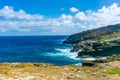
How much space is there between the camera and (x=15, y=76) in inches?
813

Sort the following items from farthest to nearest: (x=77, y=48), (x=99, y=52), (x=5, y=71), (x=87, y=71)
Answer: (x=77, y=48)
(x=99, y=52)
(x=87, y=71)
(x=5, y=71)

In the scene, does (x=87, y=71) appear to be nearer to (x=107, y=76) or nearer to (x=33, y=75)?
(x=107, y=76)

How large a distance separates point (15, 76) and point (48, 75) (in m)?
2.99

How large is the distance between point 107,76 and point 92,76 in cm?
141

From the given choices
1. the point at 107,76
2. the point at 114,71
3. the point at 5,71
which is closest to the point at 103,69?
the point at 114,71

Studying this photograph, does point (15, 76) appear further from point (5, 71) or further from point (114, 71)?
point (114, 71)

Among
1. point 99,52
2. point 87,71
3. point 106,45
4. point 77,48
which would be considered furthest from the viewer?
point 77,48

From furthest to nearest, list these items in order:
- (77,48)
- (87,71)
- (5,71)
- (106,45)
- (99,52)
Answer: (77,48)
(106,45)
(99,52)
(87,71)
(5,71)

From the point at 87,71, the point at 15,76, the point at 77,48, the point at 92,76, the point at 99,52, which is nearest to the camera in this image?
the point at 15,76

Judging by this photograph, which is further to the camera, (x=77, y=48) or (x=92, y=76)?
(x=77, y=48)

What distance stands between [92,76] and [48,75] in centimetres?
422

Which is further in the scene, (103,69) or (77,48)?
(77,48)

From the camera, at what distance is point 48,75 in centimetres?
2223

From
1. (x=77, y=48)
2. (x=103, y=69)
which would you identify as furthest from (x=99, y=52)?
(x=103, y=69)
